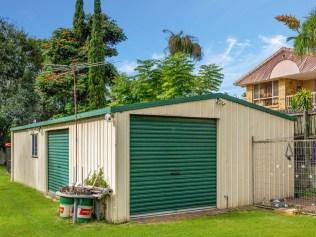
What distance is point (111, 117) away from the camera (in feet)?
27.5

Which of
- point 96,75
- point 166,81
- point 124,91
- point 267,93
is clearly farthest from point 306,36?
point 267,93

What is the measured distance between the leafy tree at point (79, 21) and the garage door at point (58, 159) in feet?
49.2

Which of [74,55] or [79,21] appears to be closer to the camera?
[74,55]

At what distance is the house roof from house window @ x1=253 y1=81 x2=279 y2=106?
671mm

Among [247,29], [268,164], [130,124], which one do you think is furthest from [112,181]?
[247,29]

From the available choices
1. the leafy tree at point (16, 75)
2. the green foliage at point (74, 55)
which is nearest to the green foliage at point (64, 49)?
the green foliage at point (74, 55)

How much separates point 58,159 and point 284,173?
665 cm

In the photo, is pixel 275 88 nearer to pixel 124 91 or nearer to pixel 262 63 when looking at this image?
pixel 262 63

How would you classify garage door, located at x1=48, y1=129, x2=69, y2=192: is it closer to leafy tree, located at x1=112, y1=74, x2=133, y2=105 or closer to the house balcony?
leafy tree, located at x1=112, y1=74, x2=133, y2=105

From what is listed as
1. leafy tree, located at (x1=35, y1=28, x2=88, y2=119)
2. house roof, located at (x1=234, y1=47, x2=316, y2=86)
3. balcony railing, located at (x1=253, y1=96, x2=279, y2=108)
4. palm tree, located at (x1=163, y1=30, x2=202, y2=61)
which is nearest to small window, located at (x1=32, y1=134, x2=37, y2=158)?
leafy tree, located at (x1=35, y1=28, x2=88, y2=119)

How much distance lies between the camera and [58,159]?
1244cm

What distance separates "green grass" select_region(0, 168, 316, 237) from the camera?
7374 mm

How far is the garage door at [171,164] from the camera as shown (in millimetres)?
8758

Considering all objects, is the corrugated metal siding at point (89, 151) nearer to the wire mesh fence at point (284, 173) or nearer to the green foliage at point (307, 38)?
the wire mesh fence at point (284, 173)
